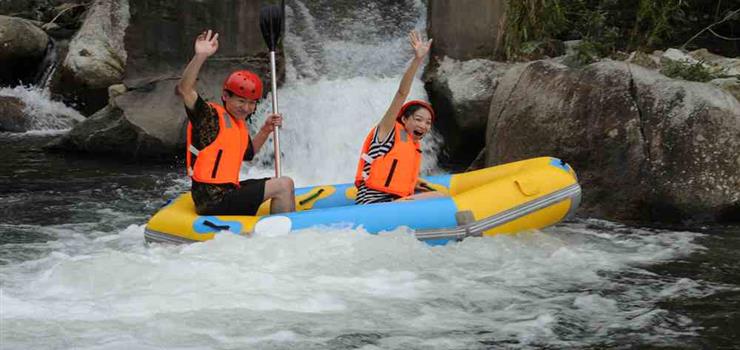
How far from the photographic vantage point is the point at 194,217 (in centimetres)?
573

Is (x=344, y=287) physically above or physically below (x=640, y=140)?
below

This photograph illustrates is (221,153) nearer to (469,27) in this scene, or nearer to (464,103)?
(464,103)

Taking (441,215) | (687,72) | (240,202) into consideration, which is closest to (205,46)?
(240,202)

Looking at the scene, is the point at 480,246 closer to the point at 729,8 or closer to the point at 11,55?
the point at 729,8

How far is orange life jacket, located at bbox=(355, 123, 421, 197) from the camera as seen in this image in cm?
597

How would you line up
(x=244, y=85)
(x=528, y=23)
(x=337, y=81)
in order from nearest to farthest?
1. (x=244, y=85)
2. (x=528, y=23)
3. (x=337, y=81)

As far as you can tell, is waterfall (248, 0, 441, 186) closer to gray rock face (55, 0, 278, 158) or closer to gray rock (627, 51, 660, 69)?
gray rock face (55, 0, 278, 158)

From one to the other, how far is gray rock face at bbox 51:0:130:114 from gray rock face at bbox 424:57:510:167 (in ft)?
14.4

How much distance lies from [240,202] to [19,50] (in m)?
7.96

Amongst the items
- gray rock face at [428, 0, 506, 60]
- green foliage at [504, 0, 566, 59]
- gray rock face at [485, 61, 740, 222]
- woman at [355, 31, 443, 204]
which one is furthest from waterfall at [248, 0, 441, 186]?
woman at [355, 31, 443, 204]

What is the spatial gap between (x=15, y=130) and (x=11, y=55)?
1.27 meters

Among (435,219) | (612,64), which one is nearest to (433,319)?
(435,219)

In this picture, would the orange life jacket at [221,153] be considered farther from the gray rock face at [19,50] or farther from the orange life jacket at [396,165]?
the gray rock face at [19,50]

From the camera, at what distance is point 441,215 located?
18.9 ft
